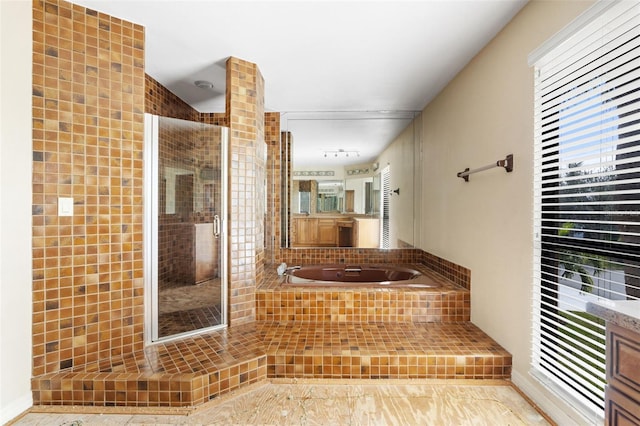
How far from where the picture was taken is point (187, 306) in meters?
2.08

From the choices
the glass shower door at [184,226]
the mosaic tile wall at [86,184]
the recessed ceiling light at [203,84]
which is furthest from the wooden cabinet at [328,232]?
the mosaic tile wall at [86,184]

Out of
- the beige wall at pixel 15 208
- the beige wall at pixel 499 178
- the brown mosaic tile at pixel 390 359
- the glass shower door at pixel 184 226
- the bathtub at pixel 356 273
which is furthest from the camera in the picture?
the bathtub at pixel 356 273

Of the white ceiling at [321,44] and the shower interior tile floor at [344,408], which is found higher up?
the white ceiling at [321,44]

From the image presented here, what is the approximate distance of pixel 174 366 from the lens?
5.51 feet

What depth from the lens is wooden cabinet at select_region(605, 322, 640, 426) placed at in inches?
26.2

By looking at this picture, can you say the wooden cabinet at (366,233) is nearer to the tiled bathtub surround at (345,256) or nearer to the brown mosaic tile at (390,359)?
the tiled bathtub surround at (345,256)

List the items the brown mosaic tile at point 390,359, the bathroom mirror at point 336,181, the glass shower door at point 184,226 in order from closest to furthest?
the brown mosaic tile at point 390,359
the glass shower door at point 184,226
the bathroom mirror at point 336,181

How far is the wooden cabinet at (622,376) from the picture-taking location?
2.19 ft

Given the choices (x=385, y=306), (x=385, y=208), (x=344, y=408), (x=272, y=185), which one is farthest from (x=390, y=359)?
(x=272, y=185)

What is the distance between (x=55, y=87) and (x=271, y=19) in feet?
4.19

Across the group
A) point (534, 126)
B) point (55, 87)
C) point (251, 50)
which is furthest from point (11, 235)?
point (534, 126)

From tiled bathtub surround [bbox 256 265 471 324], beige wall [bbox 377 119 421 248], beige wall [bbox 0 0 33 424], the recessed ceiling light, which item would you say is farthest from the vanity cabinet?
the recessed ceiling light

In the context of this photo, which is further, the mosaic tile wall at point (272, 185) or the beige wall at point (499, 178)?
the mosaic tile wall at point (272, 185)

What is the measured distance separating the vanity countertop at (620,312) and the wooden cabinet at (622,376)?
0.03 metres
